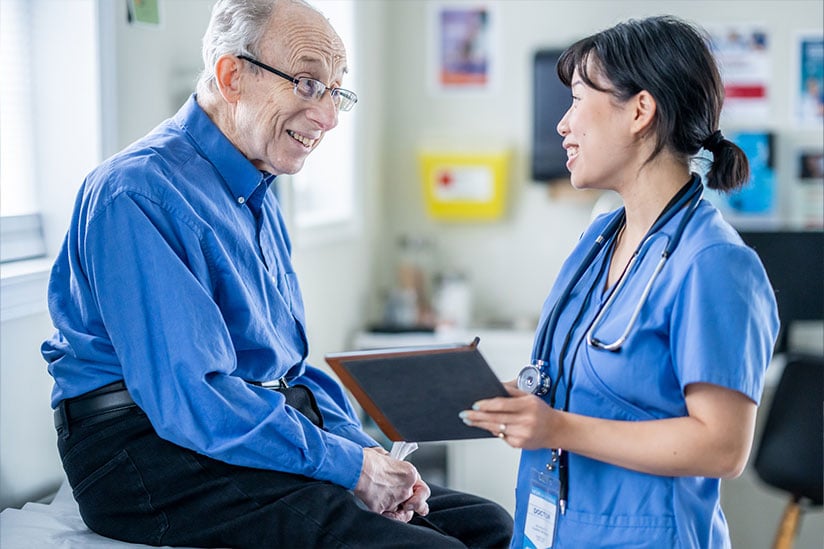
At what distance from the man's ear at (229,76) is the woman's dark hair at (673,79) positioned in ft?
2.00

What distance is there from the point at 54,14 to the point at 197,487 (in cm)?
104

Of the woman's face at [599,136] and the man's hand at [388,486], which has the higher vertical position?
the woman's face at [599,136]

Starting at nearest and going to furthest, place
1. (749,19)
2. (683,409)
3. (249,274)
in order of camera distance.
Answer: (683,409) < (249,274) < (749,19)

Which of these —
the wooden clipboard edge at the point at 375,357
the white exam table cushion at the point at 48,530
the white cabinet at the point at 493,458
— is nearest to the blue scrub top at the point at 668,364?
the wooden clipboard edge at the point at 375,357

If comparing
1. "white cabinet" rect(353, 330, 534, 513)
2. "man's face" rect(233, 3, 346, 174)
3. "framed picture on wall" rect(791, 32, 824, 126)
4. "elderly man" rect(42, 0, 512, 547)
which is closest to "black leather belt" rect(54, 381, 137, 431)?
"elderly man" rect(42, 0, 512, 547)

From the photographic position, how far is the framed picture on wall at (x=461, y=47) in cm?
374

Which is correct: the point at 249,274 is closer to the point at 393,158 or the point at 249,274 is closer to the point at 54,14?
the point at 54,14

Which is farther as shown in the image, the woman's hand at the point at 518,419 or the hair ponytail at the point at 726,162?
the hair ponytail at the point at 726,162

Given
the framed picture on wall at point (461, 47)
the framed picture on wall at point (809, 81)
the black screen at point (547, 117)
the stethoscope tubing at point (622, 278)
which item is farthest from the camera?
the framed picture on wall at point (461, 47)

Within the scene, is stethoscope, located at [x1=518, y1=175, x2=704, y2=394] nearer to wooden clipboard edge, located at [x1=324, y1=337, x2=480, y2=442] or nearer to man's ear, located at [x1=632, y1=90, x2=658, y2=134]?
man's ear, located at [x1=632, y1=90, x2=658, y2=134]

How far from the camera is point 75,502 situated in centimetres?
166

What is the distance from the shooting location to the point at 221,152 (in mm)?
1649

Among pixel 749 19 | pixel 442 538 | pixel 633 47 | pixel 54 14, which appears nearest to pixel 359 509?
pixel 442 538

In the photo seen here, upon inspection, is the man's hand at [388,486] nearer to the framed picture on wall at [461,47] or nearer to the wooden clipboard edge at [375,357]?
the wooden clipboard edge at [375,357]
